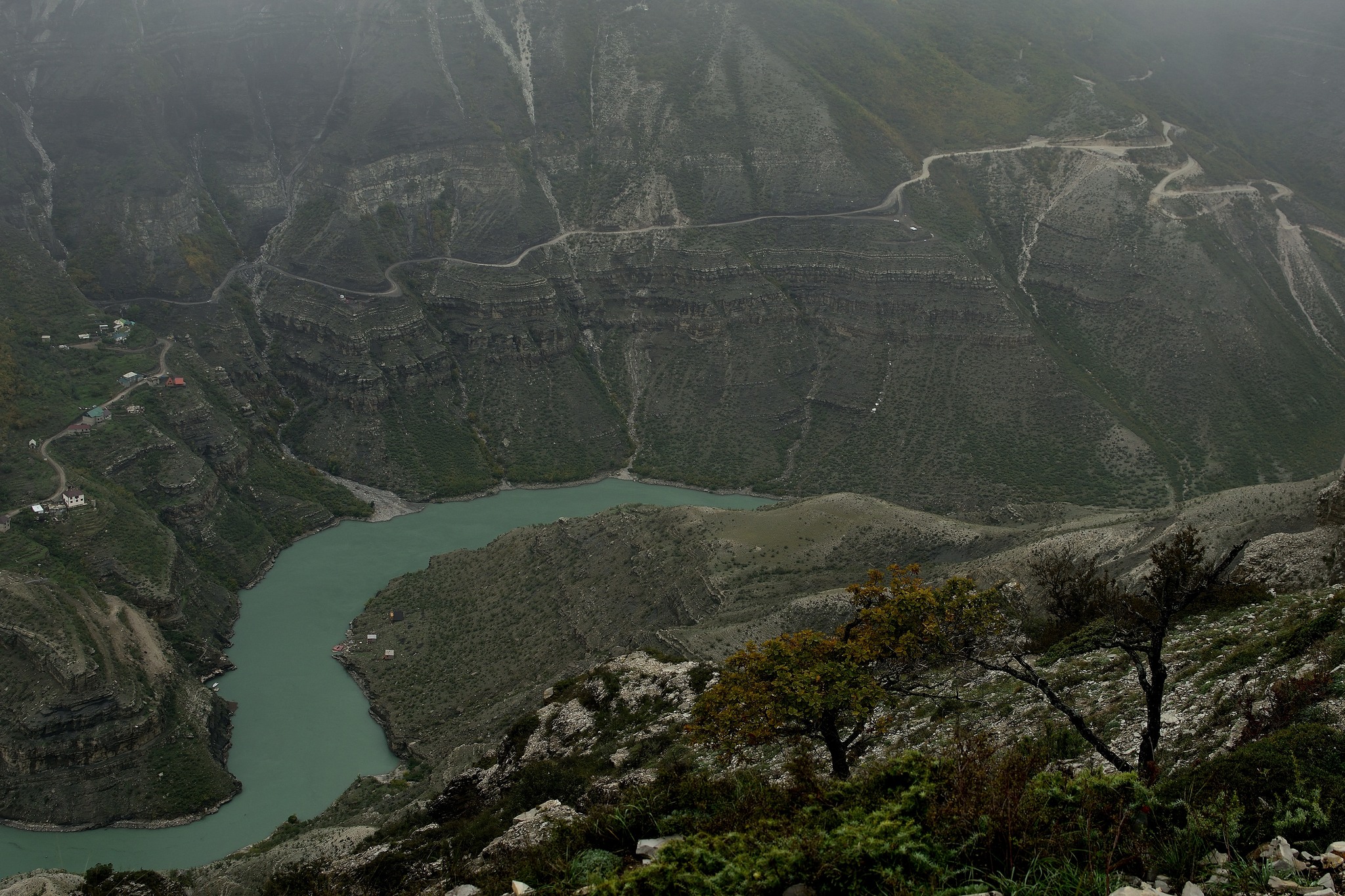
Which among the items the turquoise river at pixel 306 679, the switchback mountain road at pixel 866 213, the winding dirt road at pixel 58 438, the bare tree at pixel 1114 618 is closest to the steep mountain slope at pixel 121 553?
the winding dirt road at pixel 58 438

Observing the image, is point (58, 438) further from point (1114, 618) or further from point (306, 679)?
point (1114, 618)

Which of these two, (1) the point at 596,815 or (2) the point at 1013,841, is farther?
(1) the point at 596,815

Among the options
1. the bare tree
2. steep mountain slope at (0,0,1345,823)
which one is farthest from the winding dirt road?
the bare tree

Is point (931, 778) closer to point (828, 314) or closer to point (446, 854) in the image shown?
point (446, 854)

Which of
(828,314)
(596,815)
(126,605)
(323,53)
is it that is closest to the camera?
(596,815)

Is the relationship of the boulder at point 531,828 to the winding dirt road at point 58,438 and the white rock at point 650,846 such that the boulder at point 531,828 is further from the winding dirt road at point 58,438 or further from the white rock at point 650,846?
the winding dirt road at point 58,438

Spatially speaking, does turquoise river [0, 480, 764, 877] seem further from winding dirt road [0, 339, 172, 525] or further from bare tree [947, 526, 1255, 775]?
bare tree [947, 526, 1255, 775]

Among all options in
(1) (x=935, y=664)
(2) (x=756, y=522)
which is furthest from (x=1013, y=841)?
(2) (x=756, y=522)

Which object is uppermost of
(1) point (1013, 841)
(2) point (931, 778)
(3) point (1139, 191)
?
(1) point (1013, 841)
